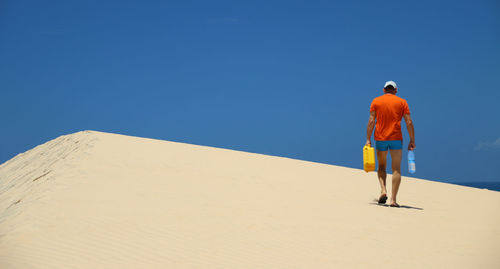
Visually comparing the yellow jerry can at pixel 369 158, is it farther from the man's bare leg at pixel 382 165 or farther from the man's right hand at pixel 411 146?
the man's right hand at pixel 411 146

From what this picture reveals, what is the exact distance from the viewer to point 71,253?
15.6ft

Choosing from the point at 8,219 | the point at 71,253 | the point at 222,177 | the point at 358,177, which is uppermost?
the point at 358,177

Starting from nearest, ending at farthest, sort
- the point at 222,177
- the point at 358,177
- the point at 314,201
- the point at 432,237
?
the point at 432,237 → the point at 314,201 → the point at 222,177 → the point at 358,177

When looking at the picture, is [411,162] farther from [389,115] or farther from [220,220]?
[220,220]

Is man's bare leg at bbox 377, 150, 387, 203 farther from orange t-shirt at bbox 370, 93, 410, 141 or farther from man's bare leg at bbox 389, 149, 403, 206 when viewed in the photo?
orange t-shirt at bbox 370, 93, 410, 141

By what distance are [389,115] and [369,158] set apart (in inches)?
31.5

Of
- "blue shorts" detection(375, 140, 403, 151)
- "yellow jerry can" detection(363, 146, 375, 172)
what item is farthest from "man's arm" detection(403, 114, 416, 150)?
"yellow jerry can" detection(363, 146, 375, 172)

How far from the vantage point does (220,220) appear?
6195 millimetres

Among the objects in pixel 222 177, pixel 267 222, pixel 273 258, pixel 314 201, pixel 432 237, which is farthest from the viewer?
pixel 222 177

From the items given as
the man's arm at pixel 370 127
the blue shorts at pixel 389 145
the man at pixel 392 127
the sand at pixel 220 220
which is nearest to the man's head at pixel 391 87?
the man at pixel 392 127

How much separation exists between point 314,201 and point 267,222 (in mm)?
2011

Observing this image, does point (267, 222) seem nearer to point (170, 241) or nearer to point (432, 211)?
point (170, 241)

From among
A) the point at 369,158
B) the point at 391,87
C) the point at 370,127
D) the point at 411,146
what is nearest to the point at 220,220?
the point at 369,158

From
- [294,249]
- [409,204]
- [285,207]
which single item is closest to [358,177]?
[409,204]
